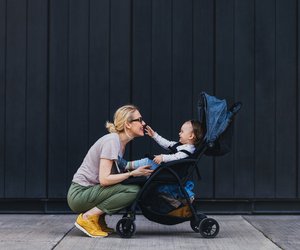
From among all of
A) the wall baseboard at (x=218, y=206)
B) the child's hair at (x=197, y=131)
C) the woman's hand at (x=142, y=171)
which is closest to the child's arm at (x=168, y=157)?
the woman's hand at (x=142, y=171)

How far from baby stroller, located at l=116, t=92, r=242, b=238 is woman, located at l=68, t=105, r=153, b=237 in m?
0.10

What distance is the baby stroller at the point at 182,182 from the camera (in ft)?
25.7

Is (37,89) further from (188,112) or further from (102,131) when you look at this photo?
(188,112)

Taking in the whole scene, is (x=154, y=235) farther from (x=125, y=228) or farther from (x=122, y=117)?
(x=122, y=117)

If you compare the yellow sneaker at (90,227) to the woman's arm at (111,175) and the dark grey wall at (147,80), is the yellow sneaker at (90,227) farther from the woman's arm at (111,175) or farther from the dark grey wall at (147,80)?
the dark grey wall at (147,80)

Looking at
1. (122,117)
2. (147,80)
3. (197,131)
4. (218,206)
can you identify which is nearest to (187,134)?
(197,131)

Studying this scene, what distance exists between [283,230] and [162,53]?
266 cm

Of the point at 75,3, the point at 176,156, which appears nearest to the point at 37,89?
the point at 75,3

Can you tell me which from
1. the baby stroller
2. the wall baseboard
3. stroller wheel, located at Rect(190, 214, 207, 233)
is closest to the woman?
the baby stroller

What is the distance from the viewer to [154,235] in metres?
8.21

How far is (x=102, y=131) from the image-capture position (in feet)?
32.6

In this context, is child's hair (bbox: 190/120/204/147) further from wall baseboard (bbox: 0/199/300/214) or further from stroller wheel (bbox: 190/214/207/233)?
wall baseboard (bbox: 0/199/300/214)

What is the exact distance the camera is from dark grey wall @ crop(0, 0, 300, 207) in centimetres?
992

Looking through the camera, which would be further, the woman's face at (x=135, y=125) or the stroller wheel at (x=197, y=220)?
the woman's face at (x=135, y=125)
